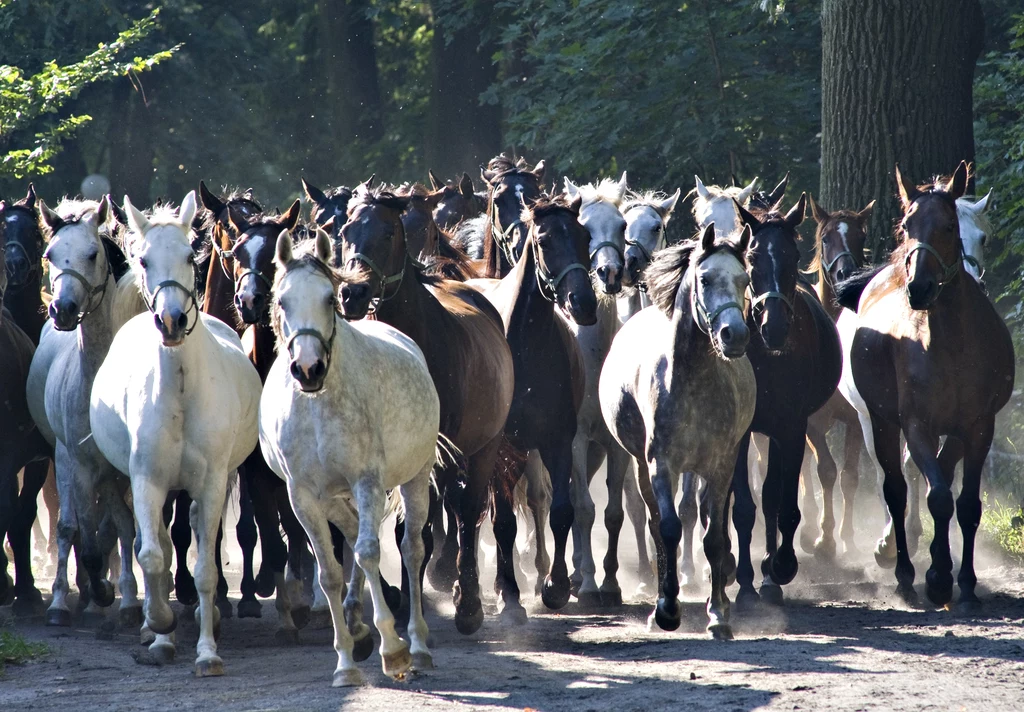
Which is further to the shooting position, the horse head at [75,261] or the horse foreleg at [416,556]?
the horse head at [75,261]

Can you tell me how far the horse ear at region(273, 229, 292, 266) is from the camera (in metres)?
6.96

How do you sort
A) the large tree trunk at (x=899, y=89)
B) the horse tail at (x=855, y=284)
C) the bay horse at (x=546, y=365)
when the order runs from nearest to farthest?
1. the bay horse at (x=546, y=365)
2. the horse tail at (x=855, y=284)
3. the large tree trunk at (x=899, y=89)

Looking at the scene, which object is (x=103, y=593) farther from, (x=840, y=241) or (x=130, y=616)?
(x=840, y=241)

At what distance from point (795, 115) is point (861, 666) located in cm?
1043

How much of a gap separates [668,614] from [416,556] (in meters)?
1.47

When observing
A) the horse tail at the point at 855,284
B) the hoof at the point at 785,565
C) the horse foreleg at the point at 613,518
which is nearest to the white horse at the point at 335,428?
the horse foreleg at the point at 613,518

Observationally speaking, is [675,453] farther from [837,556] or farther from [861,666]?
[837,556]

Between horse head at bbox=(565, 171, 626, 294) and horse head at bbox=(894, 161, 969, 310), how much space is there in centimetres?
184

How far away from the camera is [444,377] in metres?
8.82

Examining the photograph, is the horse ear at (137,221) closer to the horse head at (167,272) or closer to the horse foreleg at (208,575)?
the horse head at (167,272)

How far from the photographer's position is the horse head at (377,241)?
28.0ft

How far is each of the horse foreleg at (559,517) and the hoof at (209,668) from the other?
102 inches

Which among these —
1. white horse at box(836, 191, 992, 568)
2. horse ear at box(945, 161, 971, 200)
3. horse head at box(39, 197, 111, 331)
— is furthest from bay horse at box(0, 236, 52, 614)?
horse ear at box(945, 161, 971, 200)

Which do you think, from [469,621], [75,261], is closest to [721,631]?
[469,621]
